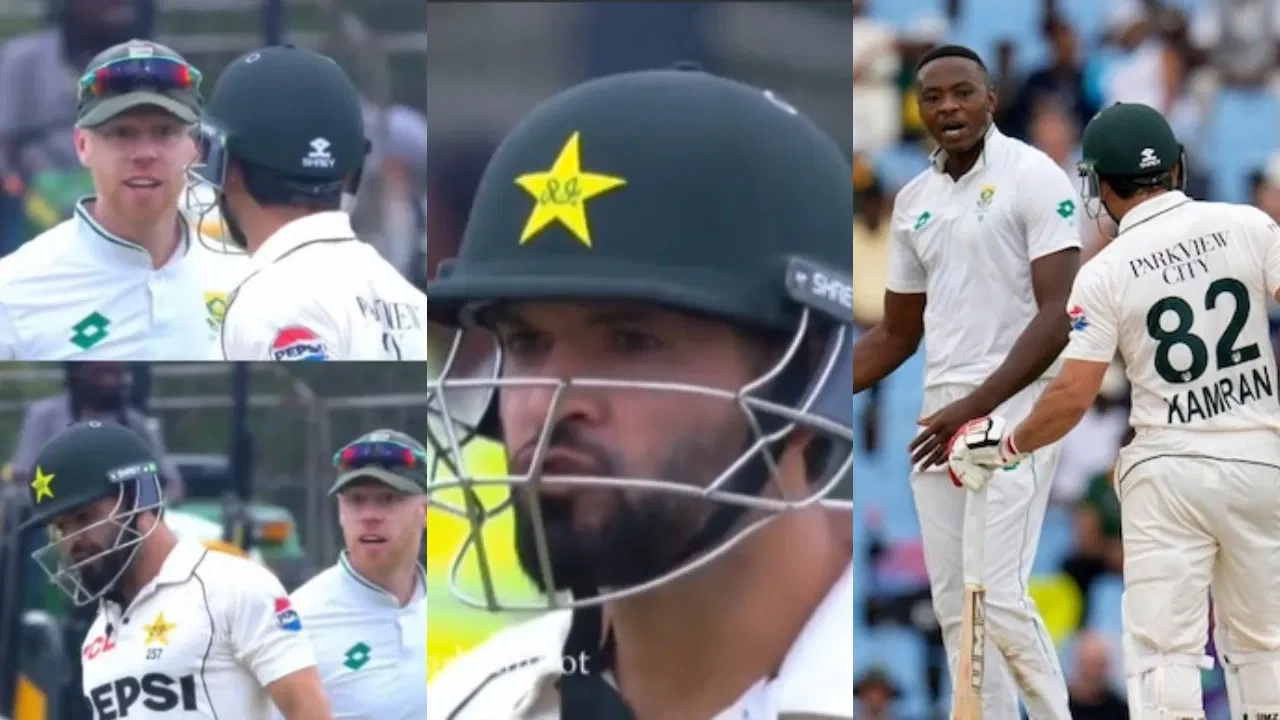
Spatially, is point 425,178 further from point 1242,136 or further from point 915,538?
point 1242,136

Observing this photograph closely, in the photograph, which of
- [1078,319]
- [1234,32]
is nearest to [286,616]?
[1078,319]

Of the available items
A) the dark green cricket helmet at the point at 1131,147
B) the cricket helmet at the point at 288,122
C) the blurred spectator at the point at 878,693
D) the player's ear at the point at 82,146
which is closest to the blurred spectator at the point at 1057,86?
the blurred spectator at the point at 878,693

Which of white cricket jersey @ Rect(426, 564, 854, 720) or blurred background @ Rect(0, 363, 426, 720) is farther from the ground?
blurred background @ Rect(0, 363, 426, 720)

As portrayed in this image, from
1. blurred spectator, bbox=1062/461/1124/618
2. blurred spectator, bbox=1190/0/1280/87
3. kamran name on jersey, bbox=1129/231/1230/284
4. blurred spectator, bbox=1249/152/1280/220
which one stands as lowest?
blurred spectator, bbox=1062/461/1124/618

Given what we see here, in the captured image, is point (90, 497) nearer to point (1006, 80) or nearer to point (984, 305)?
point (984, 305)

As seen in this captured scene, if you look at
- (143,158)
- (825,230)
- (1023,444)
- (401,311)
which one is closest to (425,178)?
(401,311)

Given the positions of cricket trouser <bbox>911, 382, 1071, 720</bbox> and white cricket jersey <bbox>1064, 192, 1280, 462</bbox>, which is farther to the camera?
cricket trouser <bbox>911, 382, 1071, 720</bbox>

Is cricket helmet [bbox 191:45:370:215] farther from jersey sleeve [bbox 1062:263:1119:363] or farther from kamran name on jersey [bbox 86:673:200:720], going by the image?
jersey sleeve [bbox 1062:263:1119:363]

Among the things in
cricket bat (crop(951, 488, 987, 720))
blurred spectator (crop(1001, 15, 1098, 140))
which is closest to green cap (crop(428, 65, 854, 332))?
blurred spectator (crop(1001, 15, 1098, 140))
